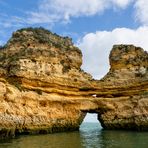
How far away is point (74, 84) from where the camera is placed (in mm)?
41281

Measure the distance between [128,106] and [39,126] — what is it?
11.7m

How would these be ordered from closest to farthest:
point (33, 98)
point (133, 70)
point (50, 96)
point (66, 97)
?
point (33, 98) → point (50, 96) → point (66, 97) → point (133, 70)

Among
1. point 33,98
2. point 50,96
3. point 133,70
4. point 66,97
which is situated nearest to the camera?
point 33,98

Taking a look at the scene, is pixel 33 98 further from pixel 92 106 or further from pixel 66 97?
pixel 92 106

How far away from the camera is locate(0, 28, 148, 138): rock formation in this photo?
112 feet

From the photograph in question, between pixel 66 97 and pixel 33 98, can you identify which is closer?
pixel 33 98

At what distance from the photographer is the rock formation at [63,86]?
34.1 meters

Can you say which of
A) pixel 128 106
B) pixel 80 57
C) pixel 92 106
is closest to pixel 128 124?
pixel 128 106

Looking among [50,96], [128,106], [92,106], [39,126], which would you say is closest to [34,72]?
[50,96]

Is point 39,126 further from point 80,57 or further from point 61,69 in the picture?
point 80,57

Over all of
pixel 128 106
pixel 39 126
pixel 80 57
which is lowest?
pixel 39 126

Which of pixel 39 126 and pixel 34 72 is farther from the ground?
pixel 34 72

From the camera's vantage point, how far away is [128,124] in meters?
39.7

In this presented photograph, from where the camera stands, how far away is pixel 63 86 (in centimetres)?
3972
